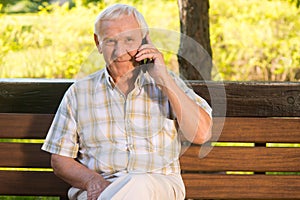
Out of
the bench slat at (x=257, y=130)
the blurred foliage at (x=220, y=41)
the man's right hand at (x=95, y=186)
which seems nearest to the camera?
the man's right hand at (x=95, y=186)

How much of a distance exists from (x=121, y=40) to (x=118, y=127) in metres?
0.37

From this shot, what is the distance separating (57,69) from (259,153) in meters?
4.83

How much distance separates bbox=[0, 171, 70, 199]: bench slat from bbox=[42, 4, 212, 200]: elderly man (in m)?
0.33

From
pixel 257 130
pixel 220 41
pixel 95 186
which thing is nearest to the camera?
pixel 95 186

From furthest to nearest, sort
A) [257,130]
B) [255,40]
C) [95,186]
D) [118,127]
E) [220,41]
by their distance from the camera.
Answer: [220,41], [255,40], [257,130], [118,127], [95,186]

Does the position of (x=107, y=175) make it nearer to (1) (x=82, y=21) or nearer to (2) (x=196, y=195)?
(2) (x=196, y=195)

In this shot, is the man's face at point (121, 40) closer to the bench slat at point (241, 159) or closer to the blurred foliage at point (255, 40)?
the bench slat at point (241, 159)

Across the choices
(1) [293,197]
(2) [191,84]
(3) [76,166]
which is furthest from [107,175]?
(1) [293,197]

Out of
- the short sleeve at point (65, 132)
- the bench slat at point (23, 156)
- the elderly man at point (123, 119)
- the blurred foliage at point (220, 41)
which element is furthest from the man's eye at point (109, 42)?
the blurred foliage at point (220, 41)

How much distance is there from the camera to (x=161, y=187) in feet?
9.76

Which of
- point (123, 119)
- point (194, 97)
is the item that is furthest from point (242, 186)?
point (123, 119)

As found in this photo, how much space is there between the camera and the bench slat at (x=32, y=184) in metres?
3.54

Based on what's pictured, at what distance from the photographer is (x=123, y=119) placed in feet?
10.3

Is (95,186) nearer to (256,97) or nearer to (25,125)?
(25,125)
